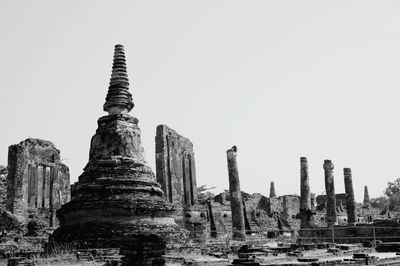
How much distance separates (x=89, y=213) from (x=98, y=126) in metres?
3.16

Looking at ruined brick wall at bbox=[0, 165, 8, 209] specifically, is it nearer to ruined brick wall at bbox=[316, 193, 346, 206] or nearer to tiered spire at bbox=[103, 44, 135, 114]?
tiered spire at bbox=[103, 44, 135, 114]

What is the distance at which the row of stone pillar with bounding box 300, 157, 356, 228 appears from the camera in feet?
77.5

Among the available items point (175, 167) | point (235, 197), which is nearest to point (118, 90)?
point (235, 197)

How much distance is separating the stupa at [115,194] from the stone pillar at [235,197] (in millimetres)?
6824

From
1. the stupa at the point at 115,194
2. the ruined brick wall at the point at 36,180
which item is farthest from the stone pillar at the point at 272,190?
the stupa at the point at 115,194

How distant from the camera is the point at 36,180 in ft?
77.5

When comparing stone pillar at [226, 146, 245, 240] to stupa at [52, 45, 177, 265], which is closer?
stupa at [52, 45, 177, 265]

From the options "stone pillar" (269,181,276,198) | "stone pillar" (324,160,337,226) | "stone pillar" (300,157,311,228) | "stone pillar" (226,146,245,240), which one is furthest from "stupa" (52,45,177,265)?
"stone pillar" (269,181,276,198)

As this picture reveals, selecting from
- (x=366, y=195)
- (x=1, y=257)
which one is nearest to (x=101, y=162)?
(x=1, y=257)

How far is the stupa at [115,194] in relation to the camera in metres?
12.2

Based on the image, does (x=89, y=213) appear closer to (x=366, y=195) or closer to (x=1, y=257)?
(x=1, y=257)

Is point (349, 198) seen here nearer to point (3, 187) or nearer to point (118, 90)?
point (118, 90)

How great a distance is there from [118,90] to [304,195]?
12.9 metres

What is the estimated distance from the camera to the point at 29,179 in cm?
2338
